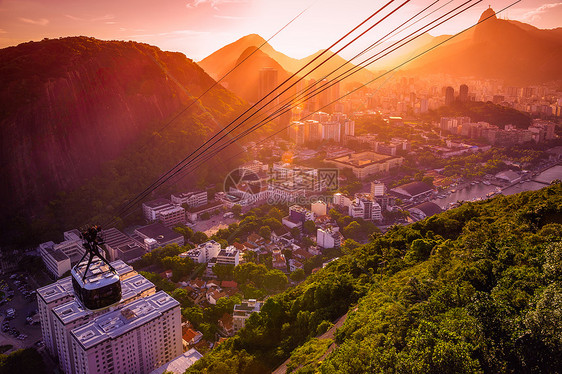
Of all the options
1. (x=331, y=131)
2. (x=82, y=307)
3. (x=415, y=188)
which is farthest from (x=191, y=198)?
(x=331, y=131)

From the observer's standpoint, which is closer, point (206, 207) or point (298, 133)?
point (206, 207)

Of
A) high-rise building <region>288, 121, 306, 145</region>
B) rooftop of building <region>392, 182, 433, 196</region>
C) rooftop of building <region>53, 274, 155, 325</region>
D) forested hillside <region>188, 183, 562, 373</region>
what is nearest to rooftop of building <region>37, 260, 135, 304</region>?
rooftop of building <region>53, 274, 155, 325</region>

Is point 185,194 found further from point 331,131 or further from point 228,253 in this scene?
point 331,131

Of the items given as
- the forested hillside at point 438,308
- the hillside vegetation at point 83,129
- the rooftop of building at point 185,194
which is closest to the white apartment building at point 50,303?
the forested hillside at point 438,308

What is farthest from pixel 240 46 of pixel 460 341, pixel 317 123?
pixel 460 341

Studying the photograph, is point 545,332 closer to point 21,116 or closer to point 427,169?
point 21,116

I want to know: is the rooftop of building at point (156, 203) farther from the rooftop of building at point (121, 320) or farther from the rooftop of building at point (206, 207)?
the rooftop of building at point (121, 320)

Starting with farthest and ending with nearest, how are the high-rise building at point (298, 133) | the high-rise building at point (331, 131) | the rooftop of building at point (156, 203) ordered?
the high-rise building at point (331, 131)
the high-rise building at point (298, 133)
the rooftop of building at point (156, 203)
